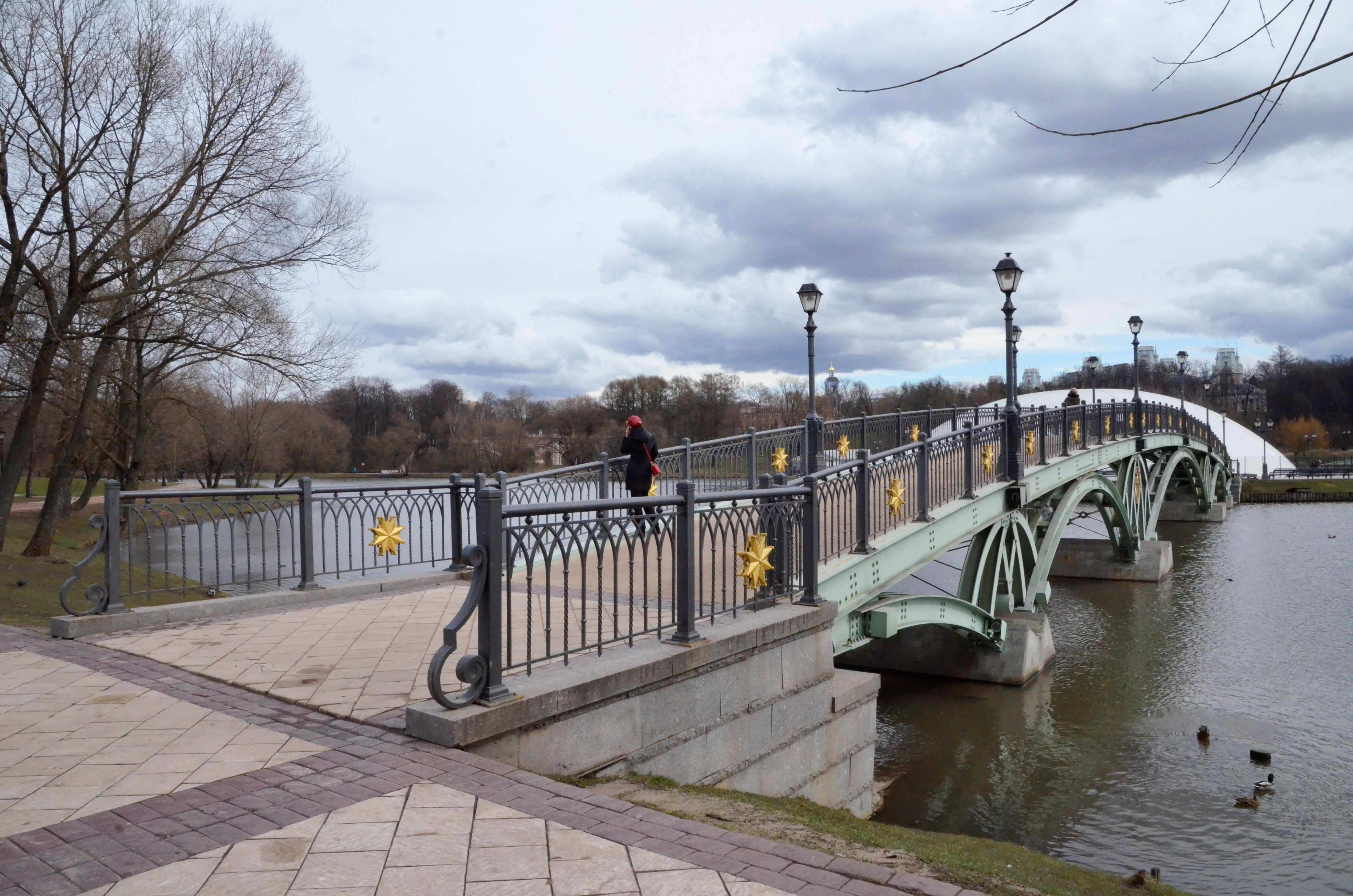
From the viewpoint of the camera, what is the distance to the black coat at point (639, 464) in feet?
38.2

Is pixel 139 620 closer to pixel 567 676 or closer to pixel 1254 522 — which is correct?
pixel 567 676

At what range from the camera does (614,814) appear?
13.8ft

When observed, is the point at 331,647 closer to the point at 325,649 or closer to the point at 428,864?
the point at 325,649

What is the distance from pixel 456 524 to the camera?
1084cm

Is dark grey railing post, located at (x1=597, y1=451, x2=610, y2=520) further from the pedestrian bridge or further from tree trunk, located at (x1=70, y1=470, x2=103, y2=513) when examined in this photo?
tree trunk, located at (x1=70, y1=470, x2=103, y2=513)

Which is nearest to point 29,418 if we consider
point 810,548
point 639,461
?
point 639,461

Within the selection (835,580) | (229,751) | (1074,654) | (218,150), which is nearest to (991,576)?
(1074,654)

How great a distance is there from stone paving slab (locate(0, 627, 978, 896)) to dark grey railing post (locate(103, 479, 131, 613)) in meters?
3.81

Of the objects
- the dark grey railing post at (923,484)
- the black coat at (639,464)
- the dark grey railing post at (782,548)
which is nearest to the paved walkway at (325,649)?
the dark grey railing post at (782,548)

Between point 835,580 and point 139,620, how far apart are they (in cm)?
714

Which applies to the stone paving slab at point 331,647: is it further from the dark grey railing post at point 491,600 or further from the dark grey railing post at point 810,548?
the dark grey railing post at point 810,548

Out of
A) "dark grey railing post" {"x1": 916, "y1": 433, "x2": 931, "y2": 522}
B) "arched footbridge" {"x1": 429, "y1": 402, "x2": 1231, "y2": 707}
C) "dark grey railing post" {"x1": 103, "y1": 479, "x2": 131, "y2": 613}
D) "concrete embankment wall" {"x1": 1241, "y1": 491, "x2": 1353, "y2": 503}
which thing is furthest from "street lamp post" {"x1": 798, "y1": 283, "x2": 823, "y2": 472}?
"concrete embankment wall" {"x1": 1241, "y1": 491, "x2": 1353, "y2": 503}

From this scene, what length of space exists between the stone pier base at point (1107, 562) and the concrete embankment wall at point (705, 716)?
25.5 metres

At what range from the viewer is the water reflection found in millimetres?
12102
